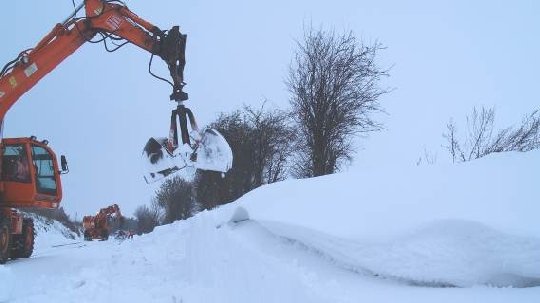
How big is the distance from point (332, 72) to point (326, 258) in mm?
13162

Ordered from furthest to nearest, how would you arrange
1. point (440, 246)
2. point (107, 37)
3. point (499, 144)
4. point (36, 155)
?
point (499, 144) < point (36, 155) < point (107, 37) < point (440, 246)

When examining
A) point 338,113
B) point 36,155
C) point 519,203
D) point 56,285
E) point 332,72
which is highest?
point 332,72

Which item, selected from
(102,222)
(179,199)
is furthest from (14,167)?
(179,199)

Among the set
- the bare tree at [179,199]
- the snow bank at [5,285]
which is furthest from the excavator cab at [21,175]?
the bare tree at [179,199]

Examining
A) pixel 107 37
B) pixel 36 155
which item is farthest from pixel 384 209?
pixel 36 155

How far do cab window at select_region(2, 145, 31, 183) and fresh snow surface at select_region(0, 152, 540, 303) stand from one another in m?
Result: 3.29

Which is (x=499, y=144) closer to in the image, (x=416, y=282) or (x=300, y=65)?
(x=300, y=65)

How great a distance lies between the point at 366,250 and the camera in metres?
5.25

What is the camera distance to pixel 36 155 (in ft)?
38.7

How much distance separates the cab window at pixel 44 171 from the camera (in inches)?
461

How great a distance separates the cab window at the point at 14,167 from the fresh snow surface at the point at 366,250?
10.8 ft

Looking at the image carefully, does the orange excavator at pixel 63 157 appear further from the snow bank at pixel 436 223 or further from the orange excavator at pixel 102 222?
the orange excavator at pixel 102 222

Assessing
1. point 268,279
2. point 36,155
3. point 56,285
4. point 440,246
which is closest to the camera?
point 440,246

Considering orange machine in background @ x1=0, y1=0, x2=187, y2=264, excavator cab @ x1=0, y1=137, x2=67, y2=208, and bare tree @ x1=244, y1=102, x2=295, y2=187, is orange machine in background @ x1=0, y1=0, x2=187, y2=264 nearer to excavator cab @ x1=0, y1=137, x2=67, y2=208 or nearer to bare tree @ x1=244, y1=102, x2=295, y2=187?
excavator cab @ x1=0, y1=137, x2=67, y2=208
